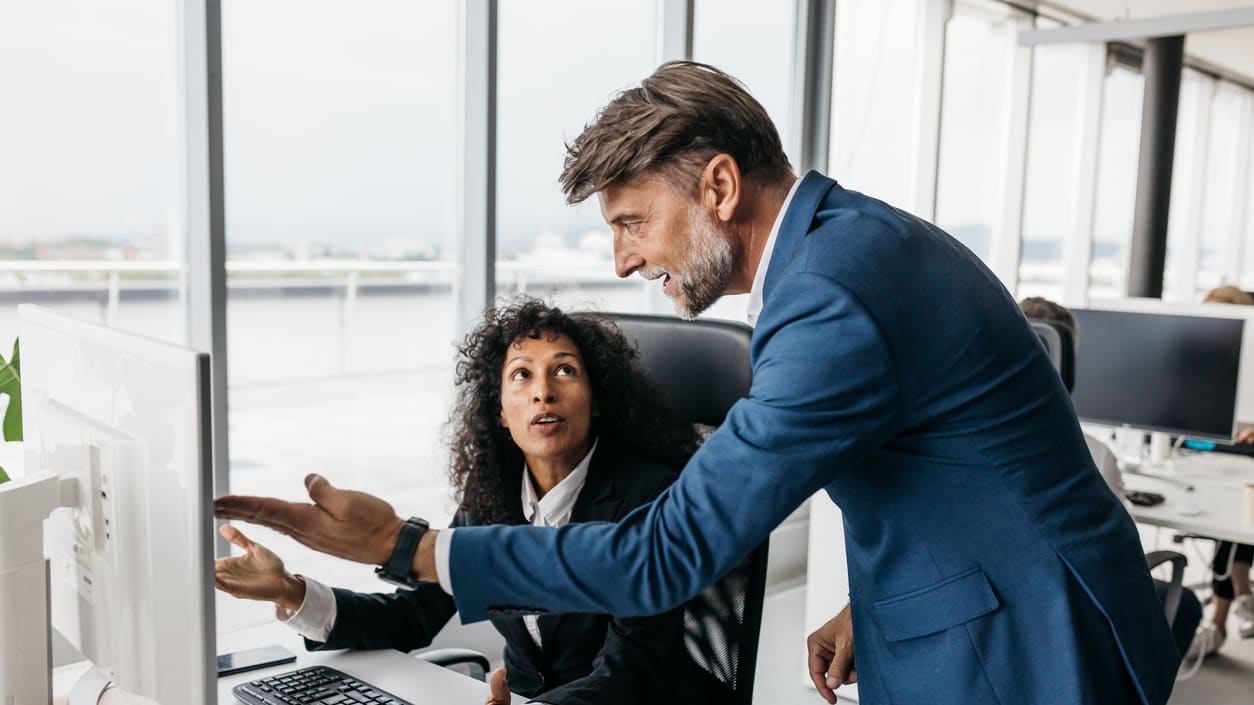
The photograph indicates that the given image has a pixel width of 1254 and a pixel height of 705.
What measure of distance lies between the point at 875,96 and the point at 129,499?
444 centimetres

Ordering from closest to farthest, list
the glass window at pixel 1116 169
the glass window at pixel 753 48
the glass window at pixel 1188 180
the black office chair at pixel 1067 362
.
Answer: the black office chair at pixel 1067 362 < the glass window at pixel 753 48 < the glass window at pixel 1116 169 < the glass window at pixel 1188 180

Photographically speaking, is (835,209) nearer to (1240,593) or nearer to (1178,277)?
(1240,593)

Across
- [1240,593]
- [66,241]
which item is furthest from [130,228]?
[1240,593]

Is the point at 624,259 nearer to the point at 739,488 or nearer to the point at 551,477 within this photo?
the point at 739,488

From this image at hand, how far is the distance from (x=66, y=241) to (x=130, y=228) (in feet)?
3.07

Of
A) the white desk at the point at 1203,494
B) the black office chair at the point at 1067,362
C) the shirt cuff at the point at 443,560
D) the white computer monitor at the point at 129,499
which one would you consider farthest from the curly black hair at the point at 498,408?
the white desk at the point at 1203,494

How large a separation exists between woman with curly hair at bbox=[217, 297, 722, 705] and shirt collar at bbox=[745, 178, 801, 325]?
540mm

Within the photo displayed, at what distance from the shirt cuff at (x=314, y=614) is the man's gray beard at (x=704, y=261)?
0.78 m

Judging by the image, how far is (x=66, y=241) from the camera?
431 cm

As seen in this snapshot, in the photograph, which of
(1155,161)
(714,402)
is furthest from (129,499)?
(1155,161)

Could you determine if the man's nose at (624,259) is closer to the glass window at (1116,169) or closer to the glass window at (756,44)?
the glass window at (756,44)

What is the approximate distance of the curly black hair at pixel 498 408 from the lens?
178 cm

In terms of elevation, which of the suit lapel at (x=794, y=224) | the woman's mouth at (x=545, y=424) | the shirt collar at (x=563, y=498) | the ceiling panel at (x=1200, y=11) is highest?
the ceiling panel at (x=1200, y=11)

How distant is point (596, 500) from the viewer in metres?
1.72
